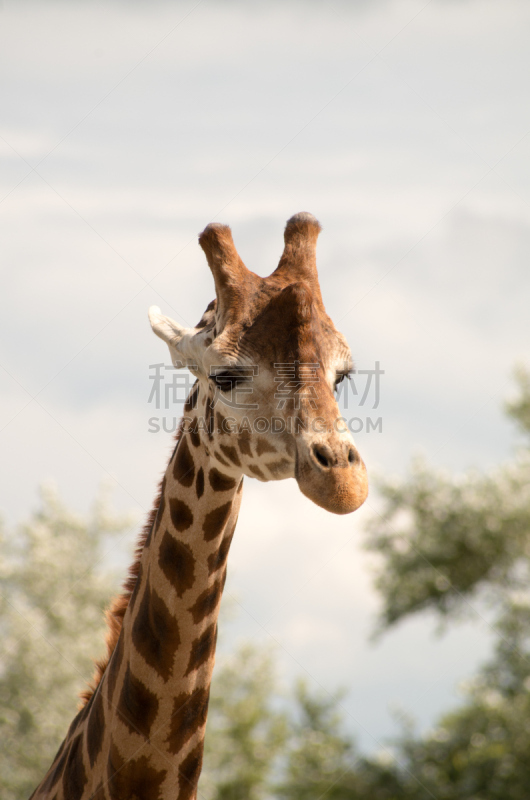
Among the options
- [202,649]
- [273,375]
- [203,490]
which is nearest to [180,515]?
[203,490]

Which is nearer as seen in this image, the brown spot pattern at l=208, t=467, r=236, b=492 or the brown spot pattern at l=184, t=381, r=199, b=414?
the brown spot pattern at l=208, t=467, r=236, b=492

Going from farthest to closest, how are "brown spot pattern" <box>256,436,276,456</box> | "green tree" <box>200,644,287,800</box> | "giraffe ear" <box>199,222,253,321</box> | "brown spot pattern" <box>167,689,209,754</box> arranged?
"green tree" <box>200,644,287,800</box> < "giraffe ear" <box>199,222,253,321</box> < "brown spot pattern" <box>167,689,209,754</box> < "brown spot pattern" <box>256,436,276,456</box>

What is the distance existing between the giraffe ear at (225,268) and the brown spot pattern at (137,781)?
2333mm

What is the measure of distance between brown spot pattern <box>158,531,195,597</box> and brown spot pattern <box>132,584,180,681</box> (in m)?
0.13

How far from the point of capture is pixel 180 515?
423 centimetres

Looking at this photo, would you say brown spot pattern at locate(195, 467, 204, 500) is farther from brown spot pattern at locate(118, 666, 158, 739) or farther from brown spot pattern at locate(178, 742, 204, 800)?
brown spot pattern at locate(178, 742, 204, 800)

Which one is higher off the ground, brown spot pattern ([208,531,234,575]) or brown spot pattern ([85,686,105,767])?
brown spot pattern ([208,531,234,575])

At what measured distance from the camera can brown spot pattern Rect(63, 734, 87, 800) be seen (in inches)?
170

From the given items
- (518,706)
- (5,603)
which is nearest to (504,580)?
(518,706)

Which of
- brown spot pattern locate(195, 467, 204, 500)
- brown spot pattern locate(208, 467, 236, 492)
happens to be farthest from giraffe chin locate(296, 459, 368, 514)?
brown spot pattern locate(195, 467, 204, 500)

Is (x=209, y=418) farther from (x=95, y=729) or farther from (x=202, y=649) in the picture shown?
(x=95, y=729)

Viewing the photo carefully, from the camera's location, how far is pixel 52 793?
4.57 m

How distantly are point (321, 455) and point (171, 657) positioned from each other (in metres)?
1.47

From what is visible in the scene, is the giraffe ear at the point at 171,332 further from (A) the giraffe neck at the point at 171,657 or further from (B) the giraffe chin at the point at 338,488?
(B) the giraffe chin at the point at 338,488
